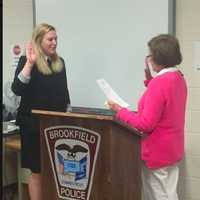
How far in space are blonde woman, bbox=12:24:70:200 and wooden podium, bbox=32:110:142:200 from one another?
25.4 inches

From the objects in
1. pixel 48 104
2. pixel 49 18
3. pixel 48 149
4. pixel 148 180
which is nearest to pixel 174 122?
pixel 148 180

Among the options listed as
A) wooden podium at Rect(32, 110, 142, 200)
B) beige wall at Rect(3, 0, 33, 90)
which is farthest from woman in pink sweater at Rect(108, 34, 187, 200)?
beige wall at Rect(3, 0, 33, 90)

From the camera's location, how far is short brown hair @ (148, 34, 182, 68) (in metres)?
2.34

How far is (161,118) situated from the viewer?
2.35m

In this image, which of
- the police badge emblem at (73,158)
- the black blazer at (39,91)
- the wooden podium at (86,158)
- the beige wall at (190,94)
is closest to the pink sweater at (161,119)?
the wooden podium at (86,158)

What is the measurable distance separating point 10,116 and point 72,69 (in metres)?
0.77

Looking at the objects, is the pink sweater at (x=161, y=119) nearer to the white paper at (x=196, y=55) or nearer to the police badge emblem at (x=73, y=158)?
the police badge emblem at (x=73, y=158)

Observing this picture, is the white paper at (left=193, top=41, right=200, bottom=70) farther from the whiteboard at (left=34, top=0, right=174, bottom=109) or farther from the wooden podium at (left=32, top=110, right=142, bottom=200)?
the wooden podium at (left=32, top=110, right=142, bottom=200)

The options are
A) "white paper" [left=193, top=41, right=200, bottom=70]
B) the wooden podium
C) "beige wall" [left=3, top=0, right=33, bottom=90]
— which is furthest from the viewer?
"beige wall" [left=3, top=0, right=33, bottom=90]

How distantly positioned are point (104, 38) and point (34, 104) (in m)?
0.81

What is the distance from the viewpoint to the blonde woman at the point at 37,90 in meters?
2.88

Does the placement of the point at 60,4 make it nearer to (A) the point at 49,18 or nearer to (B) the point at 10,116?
(A) the point at 49,18

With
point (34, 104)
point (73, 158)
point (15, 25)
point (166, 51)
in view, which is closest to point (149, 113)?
point (166, 51)

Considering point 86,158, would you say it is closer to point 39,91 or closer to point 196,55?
point 39,91
